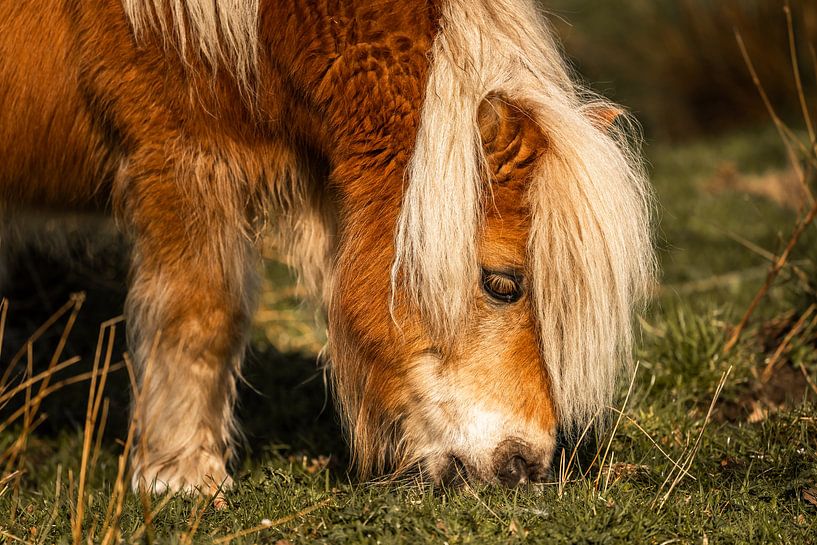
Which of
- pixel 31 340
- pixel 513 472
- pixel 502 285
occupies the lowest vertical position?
pixel 513 472

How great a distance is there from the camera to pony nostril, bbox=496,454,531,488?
→ 3.11 metres

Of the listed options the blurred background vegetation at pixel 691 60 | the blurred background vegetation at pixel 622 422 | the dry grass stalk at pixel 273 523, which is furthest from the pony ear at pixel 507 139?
A: the blurred background vegetation at pixel 691 60

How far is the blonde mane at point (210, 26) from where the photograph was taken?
3244 millimetres

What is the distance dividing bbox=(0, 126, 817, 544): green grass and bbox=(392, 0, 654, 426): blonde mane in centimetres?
45

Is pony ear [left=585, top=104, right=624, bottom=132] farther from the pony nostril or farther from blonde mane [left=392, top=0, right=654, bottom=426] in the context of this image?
the pony nostril

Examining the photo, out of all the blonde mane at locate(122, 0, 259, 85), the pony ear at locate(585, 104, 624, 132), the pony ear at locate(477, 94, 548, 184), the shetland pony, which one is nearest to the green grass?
the shetland pony

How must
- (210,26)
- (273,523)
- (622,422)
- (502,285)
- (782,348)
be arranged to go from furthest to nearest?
(782,348)
(622,422)
(210,26)
(502,285)
(273,523)

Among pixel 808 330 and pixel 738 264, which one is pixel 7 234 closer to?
pixel 808 330

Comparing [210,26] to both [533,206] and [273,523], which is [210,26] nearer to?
[533,206]

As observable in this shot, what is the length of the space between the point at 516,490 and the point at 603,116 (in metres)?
1.34

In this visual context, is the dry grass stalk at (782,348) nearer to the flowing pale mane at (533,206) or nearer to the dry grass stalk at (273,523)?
the flowing pale mane at (533,206)

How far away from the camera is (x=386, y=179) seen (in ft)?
10.6

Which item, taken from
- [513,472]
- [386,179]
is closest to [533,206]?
[386,179]

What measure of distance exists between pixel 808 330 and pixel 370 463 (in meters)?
2.20
